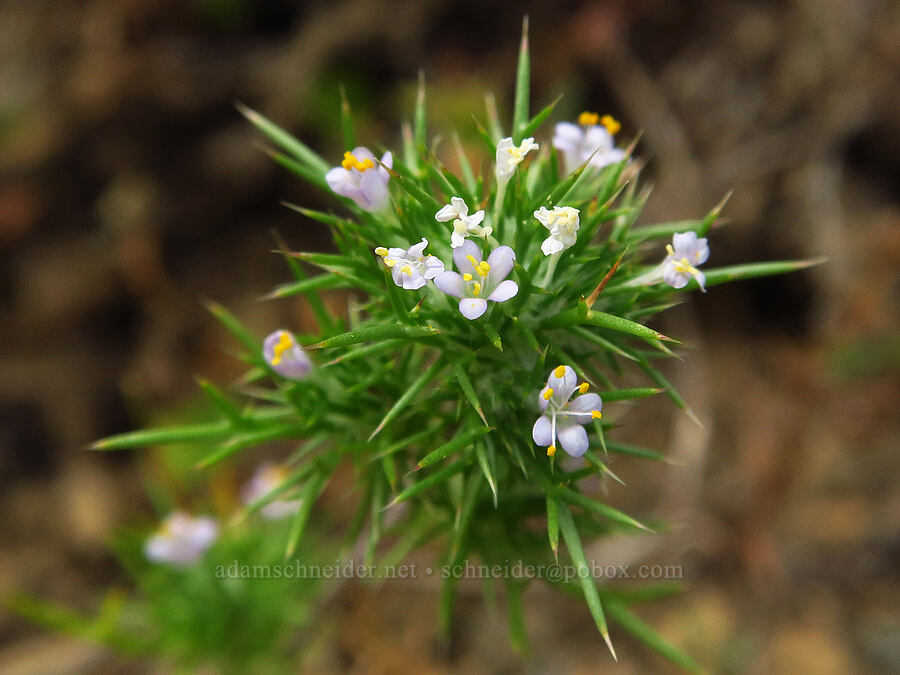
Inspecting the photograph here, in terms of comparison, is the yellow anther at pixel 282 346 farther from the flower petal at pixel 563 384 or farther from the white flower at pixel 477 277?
the flower petal at pixel 563 384

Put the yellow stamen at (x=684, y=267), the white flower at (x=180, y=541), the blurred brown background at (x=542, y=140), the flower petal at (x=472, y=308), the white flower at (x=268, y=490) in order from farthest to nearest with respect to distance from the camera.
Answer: the blurred brown background at (x=542, y=140), the white flower at (x=268, y=490), the white flower at (x=180, y=541), the yellow stamen at (x=684, y=267), the flower petal at (x=472, y=308)

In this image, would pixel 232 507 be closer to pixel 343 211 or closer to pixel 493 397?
pixel 343 211

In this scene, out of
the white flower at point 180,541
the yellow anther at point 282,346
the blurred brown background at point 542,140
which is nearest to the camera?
the yellow anther at point 282,346

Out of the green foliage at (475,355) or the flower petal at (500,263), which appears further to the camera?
the green foliage at (475,355)

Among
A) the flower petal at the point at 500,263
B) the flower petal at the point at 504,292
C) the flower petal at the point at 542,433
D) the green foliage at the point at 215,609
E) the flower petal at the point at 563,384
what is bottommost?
the green foliage at the point at 215,609

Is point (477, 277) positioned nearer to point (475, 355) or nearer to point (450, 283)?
point (450, 283)

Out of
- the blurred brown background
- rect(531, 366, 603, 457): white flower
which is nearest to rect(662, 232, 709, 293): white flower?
rect(531, 366, 603, 457): white flower

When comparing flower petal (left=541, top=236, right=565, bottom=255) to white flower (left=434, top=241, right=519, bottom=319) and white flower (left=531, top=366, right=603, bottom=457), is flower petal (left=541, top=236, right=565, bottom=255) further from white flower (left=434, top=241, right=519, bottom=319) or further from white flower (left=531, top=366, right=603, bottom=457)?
white flower (left=531, top=366, right=603, bottom=457)

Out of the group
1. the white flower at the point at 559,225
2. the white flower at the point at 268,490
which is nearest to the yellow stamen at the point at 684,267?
the white flower at the point at 559,225
